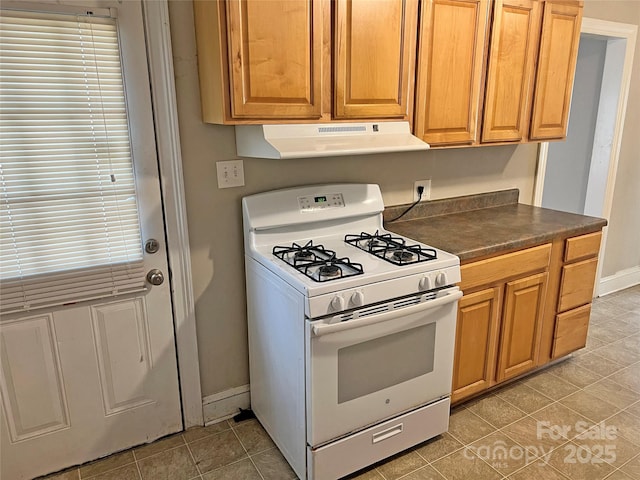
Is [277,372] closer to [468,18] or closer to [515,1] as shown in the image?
[468,18]

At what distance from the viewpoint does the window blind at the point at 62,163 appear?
1.66 metres

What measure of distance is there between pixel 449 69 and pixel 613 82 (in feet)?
6.42

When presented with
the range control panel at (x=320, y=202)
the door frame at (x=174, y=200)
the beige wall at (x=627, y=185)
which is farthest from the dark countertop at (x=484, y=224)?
the beige wall at (x=627, y=185)

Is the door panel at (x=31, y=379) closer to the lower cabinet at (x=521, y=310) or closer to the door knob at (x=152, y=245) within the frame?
the door knob at (x=152, y=245)

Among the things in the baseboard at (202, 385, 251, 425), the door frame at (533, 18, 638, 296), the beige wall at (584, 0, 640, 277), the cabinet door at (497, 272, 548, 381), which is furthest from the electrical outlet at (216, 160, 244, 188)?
the beige wall at (584, 0, 640, 277)

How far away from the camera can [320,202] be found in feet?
7.43

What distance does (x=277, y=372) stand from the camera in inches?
79.1

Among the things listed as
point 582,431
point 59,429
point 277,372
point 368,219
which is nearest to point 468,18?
point 368,219

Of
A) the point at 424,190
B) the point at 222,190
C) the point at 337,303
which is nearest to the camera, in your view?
the point at 337,303

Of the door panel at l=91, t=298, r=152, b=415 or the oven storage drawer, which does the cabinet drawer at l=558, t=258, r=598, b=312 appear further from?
the door panel at l=91, t=298, r=152, b=415

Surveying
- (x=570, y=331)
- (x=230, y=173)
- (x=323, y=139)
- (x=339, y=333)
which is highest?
(x=323, y=139)

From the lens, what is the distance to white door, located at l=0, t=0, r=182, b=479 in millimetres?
1838

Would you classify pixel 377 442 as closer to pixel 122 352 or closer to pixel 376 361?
pixel 376 361

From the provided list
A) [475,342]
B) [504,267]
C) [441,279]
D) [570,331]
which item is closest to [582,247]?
[570,331]
